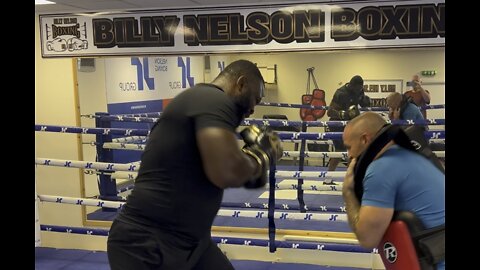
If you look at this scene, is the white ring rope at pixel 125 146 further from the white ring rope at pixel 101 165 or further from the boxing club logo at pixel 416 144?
the boxing club logo at pixel 416 144

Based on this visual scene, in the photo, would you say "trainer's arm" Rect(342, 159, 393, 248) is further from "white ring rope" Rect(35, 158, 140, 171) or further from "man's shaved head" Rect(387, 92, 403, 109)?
"man's shaved head" Rect(387, 92, 403, 109)

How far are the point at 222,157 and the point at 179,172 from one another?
197 mm

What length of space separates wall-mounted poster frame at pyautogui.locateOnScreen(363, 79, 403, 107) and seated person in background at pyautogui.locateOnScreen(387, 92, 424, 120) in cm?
301

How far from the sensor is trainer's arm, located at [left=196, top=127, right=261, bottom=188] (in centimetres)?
162

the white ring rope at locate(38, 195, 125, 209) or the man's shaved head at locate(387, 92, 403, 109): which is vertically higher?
the man's shaved head at locate(387, 92, 403, 109)

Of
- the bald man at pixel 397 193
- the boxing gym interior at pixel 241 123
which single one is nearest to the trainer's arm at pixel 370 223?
the bald man at pixel 397 193

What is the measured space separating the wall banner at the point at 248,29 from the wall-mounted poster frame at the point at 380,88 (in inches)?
165

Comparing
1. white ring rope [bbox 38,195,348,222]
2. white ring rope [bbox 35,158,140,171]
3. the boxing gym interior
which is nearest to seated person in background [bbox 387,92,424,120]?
the boxing gym interior

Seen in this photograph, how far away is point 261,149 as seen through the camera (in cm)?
195

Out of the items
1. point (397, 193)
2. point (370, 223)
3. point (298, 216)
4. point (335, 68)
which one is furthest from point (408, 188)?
point (335, 68)

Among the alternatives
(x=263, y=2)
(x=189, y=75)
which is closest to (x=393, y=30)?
(x=263, y=2)

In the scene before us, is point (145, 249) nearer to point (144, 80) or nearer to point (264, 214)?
point (264, 214)
